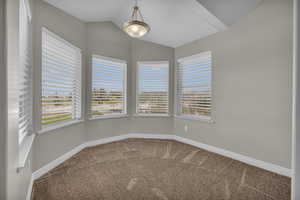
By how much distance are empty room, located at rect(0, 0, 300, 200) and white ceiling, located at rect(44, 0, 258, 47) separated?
0.03 metres

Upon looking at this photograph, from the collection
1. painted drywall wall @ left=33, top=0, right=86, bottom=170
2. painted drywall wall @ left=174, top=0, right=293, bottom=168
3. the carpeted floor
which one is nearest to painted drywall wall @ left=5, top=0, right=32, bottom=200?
the carpeted floor

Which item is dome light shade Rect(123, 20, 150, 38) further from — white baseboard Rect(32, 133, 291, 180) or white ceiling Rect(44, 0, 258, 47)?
white baseboard Rect(32, 133, 291, 180)

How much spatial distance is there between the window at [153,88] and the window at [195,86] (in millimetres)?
385

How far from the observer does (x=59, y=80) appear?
2.78m

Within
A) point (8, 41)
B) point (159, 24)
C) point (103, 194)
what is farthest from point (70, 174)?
point (159, 24)

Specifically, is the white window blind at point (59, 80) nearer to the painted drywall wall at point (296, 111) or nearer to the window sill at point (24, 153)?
the window sill at point (24, 153)

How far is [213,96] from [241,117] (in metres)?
0.69

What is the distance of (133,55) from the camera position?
4.22 m

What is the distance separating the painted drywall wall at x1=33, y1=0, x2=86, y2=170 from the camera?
2.27m

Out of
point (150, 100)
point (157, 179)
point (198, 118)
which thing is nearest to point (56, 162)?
point (157, 179)

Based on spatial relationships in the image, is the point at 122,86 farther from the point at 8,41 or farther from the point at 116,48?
the point at 8,41

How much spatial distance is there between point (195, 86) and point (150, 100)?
1.29 meters
